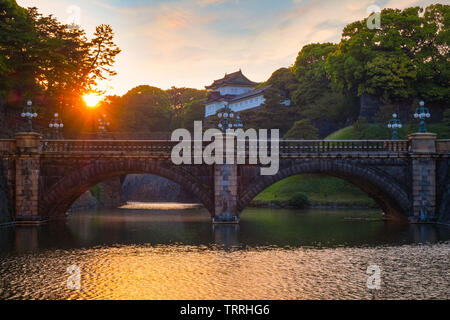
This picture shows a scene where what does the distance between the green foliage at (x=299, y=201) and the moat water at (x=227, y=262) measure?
18797mm

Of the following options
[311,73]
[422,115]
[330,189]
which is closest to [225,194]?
[422,115]

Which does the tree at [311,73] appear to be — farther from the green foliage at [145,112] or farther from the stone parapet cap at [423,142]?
the stone parapet cap at [423,142]

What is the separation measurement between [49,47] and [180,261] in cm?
3597

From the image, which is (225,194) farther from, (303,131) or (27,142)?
(303,131)

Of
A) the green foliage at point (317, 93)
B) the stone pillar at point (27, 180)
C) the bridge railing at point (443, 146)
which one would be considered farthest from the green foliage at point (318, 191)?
the stone pillar at point (27, 180)

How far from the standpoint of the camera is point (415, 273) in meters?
15.7

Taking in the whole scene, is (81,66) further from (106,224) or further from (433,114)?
(433,114)

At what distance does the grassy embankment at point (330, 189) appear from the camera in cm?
4994

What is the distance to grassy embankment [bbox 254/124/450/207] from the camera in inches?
1966

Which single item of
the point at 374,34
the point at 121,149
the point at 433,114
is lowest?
the point at 121,149

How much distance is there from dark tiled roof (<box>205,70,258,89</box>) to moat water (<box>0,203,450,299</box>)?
82.6 m

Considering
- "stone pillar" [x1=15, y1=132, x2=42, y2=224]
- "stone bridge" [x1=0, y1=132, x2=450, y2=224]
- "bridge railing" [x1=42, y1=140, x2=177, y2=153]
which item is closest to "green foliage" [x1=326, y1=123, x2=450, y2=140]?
"stone bridge" [x1=0, y1=132, x2=450, y2=224]
